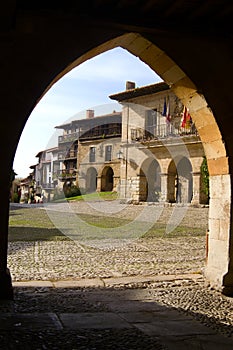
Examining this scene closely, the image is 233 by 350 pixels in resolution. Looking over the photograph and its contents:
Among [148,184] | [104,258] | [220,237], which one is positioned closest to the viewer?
[220,237]

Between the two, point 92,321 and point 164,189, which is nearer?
point 92,321

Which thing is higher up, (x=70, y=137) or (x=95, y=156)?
(x=70, y=137)

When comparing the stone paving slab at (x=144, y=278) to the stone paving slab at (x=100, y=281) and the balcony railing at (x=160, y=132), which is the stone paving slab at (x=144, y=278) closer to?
the stone paving slab at (x=100, y=281)

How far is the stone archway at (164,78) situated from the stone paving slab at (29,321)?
1.82 feet

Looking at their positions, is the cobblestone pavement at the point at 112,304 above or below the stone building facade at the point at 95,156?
below

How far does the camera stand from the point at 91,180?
35562 millimetres

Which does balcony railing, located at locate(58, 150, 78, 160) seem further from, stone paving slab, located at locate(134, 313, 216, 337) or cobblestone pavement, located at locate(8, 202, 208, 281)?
stone paving slab, located at locate(134, 313, 216, 337)

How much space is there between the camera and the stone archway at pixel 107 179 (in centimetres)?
3306

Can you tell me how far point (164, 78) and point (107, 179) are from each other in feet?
95.2

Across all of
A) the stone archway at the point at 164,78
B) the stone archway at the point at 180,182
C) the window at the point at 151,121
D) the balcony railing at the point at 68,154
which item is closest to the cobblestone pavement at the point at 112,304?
the stone archway at the point at 164,78

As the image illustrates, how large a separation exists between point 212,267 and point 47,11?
292 centimetres

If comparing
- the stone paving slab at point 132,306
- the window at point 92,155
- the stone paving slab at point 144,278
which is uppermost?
the window at point 92,155

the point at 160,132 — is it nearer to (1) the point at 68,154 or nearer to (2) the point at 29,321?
(1) the point at 68,154

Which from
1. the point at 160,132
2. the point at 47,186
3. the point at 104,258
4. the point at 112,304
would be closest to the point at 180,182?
the point at 160,132
